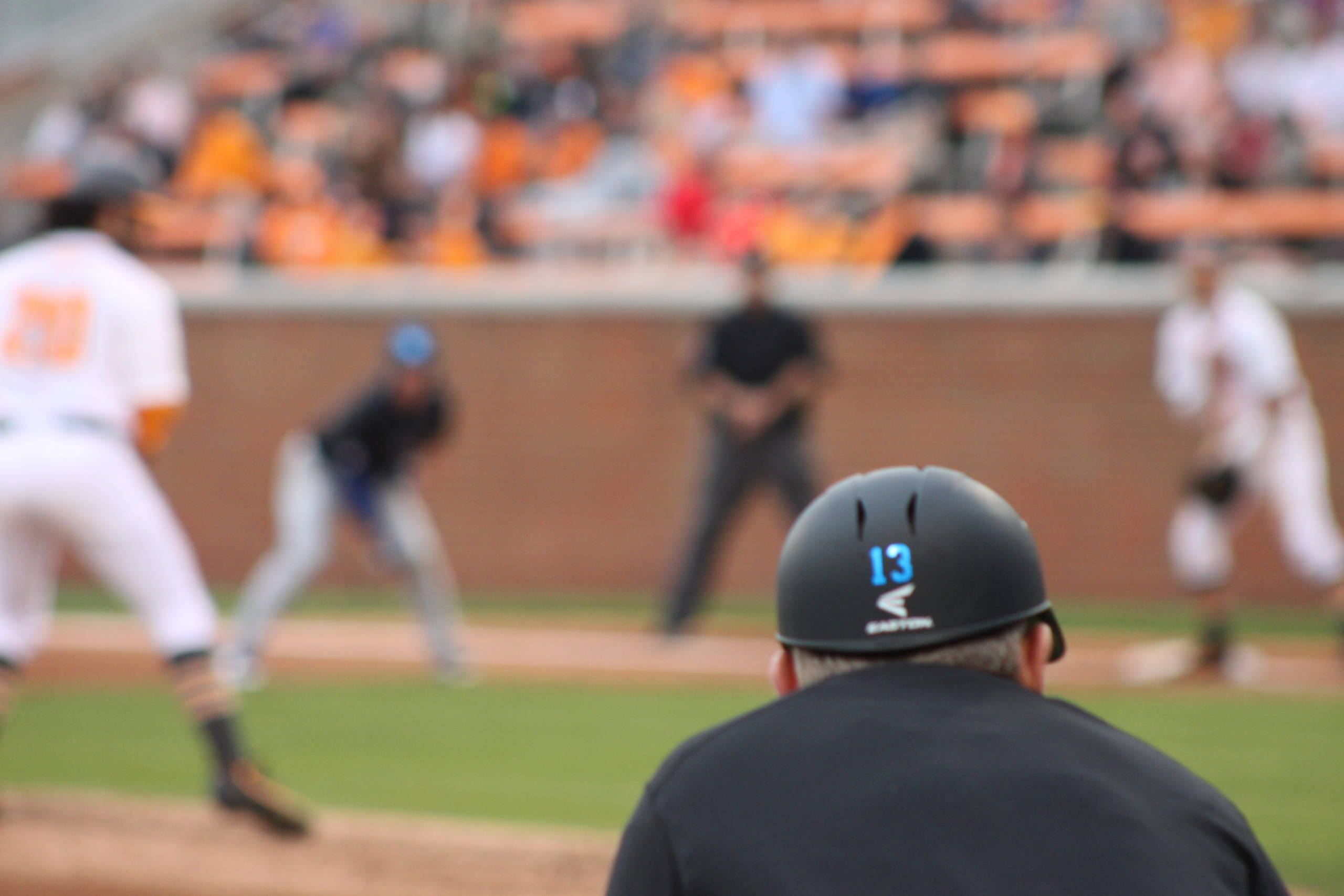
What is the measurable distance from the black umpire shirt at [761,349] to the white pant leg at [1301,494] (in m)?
2.85

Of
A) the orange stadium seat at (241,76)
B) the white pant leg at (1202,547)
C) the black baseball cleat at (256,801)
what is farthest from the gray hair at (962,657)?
the orange stadium seat at (241,76)

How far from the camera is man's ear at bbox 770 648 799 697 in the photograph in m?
2.15

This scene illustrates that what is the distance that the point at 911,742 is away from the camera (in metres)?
1.84

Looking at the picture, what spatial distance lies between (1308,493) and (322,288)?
353 inches

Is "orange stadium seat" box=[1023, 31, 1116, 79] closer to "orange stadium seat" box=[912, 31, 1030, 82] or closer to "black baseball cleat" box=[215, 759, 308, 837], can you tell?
"orange stadium seat" box=[912, 31, 1030, 82]

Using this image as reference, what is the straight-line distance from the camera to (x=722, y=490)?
1052 cm

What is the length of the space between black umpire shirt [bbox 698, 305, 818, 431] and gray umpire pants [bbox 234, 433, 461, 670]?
7.43 feet

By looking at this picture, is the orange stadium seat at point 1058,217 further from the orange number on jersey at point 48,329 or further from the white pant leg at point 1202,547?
the orange number on jersey at point 48,329

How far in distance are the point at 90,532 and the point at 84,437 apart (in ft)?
0.99

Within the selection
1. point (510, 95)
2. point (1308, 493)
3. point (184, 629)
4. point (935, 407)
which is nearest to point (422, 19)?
point (510, 95)

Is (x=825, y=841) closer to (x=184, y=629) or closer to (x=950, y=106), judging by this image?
(x=184, y=629)

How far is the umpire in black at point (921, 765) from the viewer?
175 centimetres

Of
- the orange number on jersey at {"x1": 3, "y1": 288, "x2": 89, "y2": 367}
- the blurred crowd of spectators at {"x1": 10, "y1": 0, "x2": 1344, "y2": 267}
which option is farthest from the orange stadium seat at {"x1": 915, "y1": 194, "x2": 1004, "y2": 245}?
the orange number on jersey at {"x1": 3, "y1": 288, "x2": 89, "y2": 367}

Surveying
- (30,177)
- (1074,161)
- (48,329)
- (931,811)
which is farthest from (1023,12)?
(931,811)
